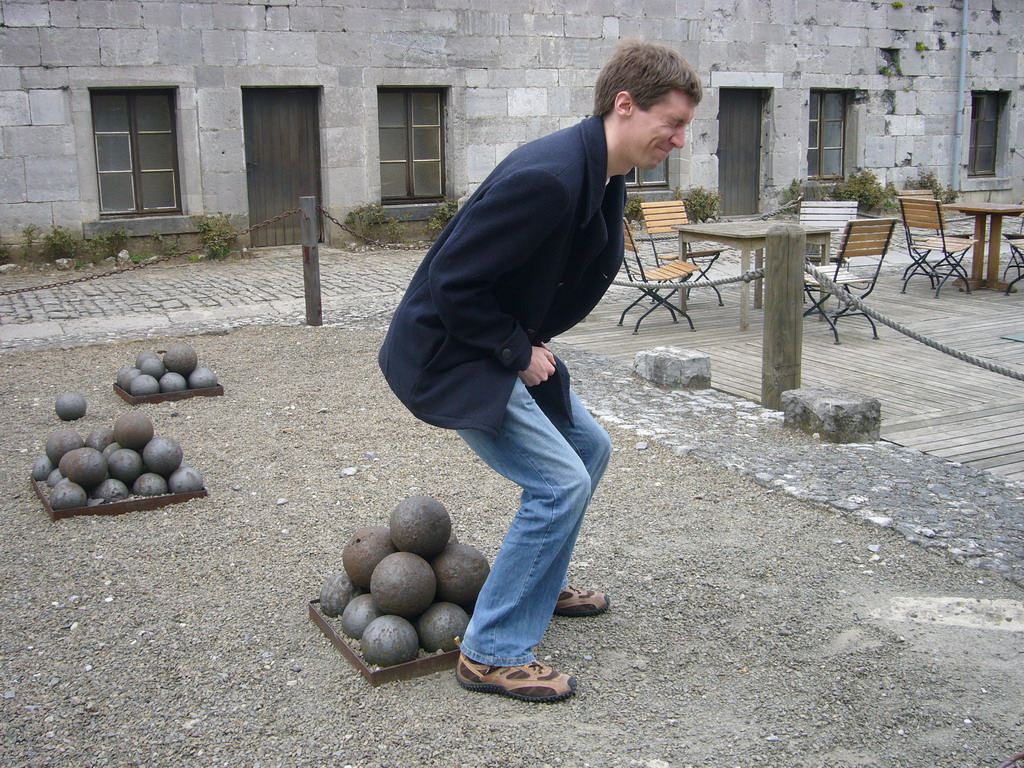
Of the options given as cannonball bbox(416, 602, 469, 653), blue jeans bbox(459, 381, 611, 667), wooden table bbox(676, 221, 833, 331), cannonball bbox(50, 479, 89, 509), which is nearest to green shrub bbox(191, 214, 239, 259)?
wooden table bbox(676, 221, 833, 331)

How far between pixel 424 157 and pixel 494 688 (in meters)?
13.6

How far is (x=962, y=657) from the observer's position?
3.62 metres

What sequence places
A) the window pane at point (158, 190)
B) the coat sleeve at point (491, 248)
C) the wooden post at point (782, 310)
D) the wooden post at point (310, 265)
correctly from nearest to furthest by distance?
the coat sleeve at point (491, 248), the wooden post at point (782, 310), the wooden post at point (310, 265), the window pane at point (158, 190)

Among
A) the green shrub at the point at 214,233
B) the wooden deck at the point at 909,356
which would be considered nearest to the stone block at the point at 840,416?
the wooden deck at the point at 909,356

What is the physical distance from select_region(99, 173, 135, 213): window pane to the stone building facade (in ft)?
0.08

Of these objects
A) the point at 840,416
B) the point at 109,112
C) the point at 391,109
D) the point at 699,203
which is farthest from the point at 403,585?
the point at 699,203

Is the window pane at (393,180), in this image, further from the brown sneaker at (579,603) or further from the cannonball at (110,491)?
the brown sneaker at (579,603)

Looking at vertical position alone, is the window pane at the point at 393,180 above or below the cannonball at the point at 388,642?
above

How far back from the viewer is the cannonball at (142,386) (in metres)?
7.19

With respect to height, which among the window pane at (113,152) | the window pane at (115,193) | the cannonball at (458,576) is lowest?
the cannonball at (458,576)

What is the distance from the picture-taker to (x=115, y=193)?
14.3 metres

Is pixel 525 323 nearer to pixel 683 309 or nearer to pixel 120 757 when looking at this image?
pixel 120 757

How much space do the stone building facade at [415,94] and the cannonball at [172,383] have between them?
7.55 metres

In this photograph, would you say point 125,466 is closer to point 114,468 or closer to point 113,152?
point 114,468
